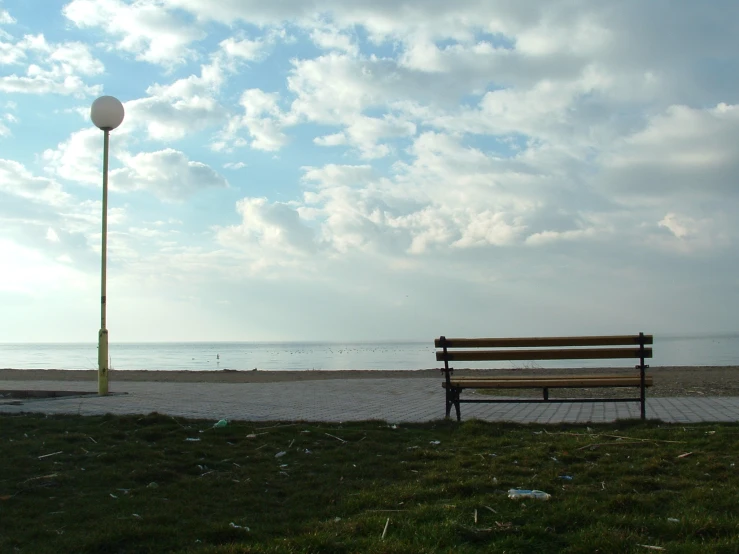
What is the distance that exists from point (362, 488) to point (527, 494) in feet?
4.09

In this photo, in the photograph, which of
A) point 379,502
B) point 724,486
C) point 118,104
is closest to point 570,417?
point 724,486

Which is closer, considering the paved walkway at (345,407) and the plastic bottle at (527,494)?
the plastic bottle at (527,494)

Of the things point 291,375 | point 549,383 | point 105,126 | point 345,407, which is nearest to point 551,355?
point 549,383

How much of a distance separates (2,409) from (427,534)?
26.6 feet

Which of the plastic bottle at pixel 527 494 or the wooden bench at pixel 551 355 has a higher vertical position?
the wooden bench at pixel 551 355

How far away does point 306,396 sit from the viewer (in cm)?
1305

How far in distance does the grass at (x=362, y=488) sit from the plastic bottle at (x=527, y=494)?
6 cm

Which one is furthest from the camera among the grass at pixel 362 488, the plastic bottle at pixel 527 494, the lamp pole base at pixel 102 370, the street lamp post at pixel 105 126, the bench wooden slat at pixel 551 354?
the street lamp post at pixel 105 126

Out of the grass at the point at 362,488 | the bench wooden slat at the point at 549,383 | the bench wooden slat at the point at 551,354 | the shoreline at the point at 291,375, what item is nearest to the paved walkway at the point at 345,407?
the bench wooden slat at the point at 549,383

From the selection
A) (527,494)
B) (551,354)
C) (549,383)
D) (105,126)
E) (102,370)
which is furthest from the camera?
(105,126)

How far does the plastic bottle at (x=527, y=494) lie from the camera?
15.2ft

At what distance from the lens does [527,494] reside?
15.5ft

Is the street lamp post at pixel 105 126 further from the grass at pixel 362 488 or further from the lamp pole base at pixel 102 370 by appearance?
the grass at pixel 362 488

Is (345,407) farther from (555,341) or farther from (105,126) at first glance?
(105,126)
